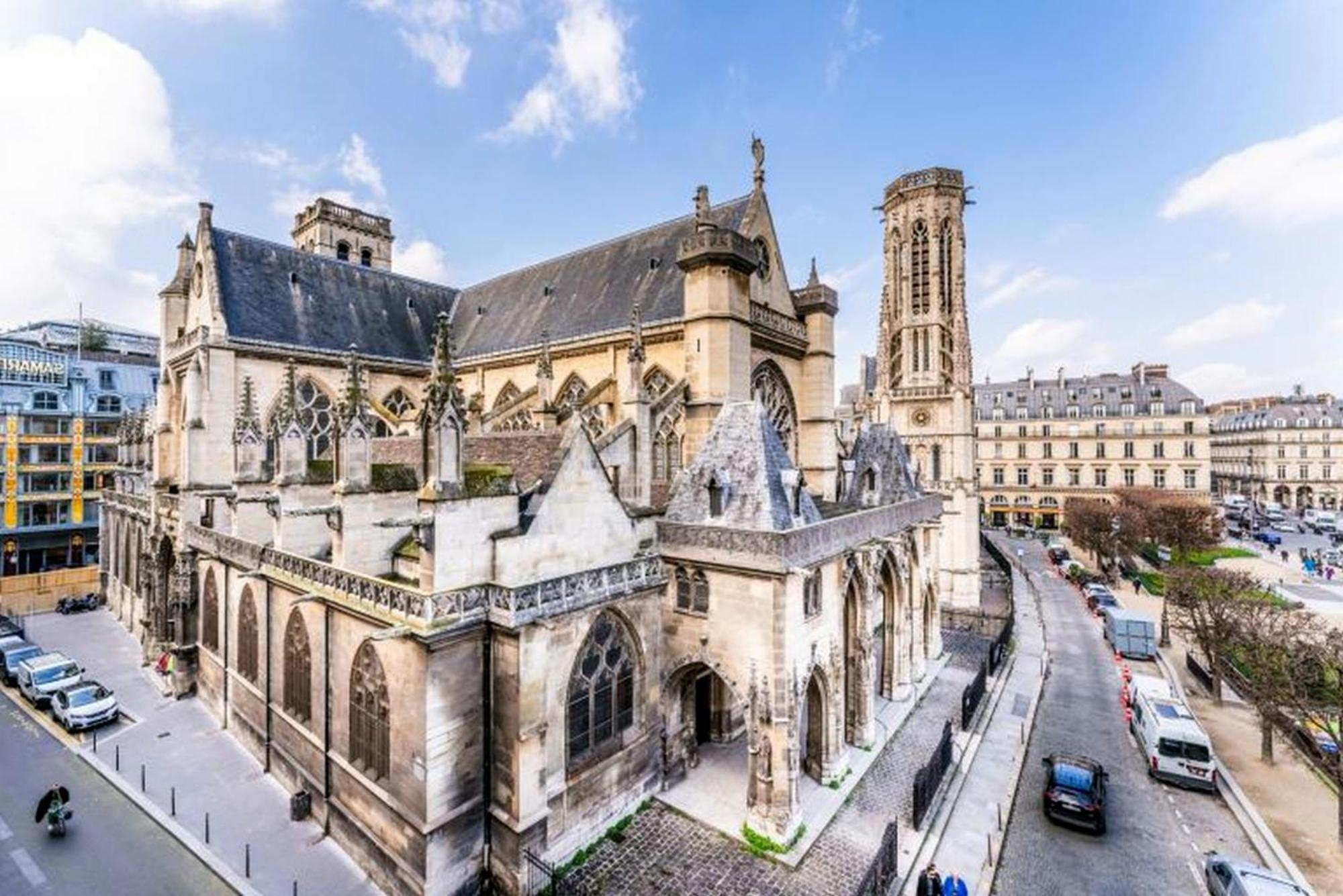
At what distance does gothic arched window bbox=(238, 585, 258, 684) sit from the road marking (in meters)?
5.27

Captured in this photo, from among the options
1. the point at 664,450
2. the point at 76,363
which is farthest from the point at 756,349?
the point at 76,363

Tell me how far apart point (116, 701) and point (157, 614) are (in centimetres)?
507

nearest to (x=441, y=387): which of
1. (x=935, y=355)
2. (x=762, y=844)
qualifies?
(x=762, y=844)

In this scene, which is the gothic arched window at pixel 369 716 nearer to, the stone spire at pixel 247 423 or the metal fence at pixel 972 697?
the stone spire at pixel 247 423

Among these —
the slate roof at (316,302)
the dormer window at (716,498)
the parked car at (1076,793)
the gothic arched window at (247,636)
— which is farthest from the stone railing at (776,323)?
the gothic arched window at (247,636)

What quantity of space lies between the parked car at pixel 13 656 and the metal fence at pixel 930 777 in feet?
104

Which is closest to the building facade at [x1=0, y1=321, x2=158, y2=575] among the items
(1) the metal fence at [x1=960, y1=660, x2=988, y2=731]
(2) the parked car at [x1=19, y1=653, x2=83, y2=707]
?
(2) the parked car at [x1=19, y1=653, x2=83, y2=707]

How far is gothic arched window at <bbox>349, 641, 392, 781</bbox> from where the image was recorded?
12.4 meters

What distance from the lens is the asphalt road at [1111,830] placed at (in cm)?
1305

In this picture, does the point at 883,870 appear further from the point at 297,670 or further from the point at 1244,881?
the point at 297,670

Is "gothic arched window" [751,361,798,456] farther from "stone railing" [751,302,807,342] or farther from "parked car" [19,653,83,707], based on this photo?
"parked car" [19,653,83,707]

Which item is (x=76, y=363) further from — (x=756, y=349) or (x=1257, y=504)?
(x=1257, y=504)

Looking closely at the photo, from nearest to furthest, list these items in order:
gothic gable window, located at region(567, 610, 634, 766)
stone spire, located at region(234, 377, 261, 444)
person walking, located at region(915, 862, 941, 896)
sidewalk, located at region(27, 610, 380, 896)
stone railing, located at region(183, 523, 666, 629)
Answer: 1. stone railing, located at region(183, 523, 666, 629)
2. person walking, located at region(915, 862, 941, 896)
3. sidewalk, located at region(27, 610, 380, 896)
4. gothic gable window, located at region(567, 610, 634, 766)
5. stone spire, located at region(234, 377, 261, 444)

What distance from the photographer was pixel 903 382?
38312 mm
